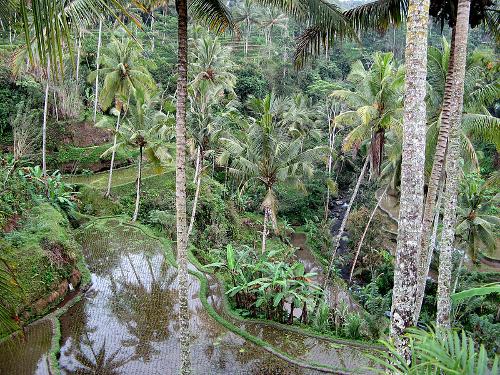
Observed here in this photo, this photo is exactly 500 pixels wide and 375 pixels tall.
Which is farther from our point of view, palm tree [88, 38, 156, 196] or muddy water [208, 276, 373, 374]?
palm tree [88, 38, 156, 196]

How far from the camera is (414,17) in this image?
16.2 ft

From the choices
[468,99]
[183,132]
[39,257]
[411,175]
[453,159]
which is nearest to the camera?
[411,175]

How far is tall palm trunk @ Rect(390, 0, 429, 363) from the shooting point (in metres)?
4.90

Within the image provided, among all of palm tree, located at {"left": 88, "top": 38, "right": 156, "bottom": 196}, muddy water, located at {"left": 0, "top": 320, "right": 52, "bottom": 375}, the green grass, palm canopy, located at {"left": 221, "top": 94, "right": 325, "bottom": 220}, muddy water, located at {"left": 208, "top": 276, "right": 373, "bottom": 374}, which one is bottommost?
muddy water, located at {"left": 208, "top": 276, "right": 373, "bottom": 374}

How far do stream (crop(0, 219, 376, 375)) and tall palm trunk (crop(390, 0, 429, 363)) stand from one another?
3.97 metres

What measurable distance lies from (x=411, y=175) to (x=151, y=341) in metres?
6.87

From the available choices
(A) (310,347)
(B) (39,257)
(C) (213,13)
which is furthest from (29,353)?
(C) (213,13)

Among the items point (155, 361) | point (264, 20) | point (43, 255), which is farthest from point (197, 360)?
point (264, 20)

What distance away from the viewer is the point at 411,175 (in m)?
4.98

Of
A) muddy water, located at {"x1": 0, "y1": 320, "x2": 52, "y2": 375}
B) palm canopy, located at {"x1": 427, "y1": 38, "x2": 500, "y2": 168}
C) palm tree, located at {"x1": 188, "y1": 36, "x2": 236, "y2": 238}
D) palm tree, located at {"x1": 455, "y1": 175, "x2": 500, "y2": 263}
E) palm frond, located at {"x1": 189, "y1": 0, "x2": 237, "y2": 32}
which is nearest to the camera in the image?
palm frond, located at {"x1": 189, "y1": 0, "x2": 237, "y2": 32}

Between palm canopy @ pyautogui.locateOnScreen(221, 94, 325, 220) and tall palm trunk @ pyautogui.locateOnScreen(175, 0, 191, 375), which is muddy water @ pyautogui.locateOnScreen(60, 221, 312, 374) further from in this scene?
palm canopy @ pyautogui.locateOnScreen(221, 94, 325, 220)

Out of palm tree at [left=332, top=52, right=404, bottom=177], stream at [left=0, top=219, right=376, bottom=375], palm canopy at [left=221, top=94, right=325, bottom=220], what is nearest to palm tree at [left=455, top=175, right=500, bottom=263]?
palm tree at [left=332, top=52, right=404, bottom=177]

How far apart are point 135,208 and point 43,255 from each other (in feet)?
25.5

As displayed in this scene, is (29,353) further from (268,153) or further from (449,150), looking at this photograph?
(268,153)
